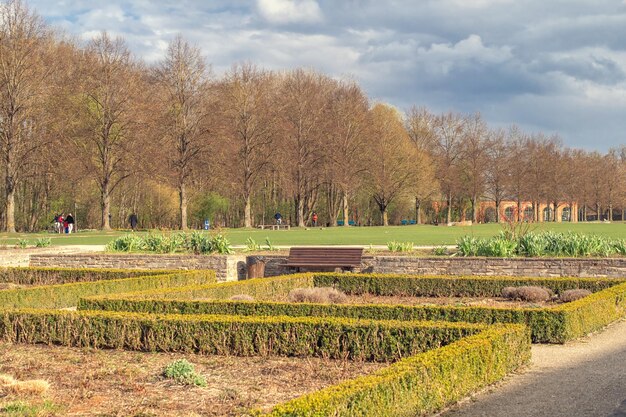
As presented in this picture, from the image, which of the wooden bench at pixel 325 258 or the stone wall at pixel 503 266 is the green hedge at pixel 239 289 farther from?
the stone wall at pixel 503 266

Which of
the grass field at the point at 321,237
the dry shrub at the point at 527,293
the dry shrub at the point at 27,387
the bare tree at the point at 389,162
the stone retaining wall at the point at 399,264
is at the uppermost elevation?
the bare tree at the point at 389,162

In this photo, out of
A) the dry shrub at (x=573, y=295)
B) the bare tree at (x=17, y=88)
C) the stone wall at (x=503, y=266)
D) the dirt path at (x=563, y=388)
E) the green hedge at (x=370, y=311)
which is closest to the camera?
the dirt path at (x=563, y=388)

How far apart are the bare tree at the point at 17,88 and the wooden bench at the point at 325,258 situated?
2940 cm

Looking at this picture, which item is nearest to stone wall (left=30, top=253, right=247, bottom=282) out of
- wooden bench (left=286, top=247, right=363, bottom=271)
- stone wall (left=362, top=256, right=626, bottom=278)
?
wooden bench (left=286, top=247, right=363, bottom=271)

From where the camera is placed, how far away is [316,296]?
15617mm

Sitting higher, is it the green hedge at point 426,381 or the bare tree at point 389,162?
the bare tree at point 389,162

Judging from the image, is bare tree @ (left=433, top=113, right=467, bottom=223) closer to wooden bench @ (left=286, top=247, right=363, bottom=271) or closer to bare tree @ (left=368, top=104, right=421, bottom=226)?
bare tree @ (left=368, top=104, right=421, bottom=226)

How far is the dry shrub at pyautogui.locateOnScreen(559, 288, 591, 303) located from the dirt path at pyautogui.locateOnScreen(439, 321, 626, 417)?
3.95m

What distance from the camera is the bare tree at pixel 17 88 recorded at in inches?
1811

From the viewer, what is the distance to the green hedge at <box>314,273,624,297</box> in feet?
55.3

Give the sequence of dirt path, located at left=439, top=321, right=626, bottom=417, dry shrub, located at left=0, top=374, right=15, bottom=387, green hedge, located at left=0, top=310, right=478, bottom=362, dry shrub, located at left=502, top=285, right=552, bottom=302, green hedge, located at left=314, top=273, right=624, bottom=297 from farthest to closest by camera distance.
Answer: green hedge, located at left=314, top=273, right=624, bottom=297 < dry shrub, located at left=502, top=285, right=552, bottom=302 < green hedge, located at left=0, top=310, right=478, bottom=362 < dry shrub, located at left=0, top=374, right=15, bottom=387 < dirt path, located at left=439, top=321, right=626, bottom=417

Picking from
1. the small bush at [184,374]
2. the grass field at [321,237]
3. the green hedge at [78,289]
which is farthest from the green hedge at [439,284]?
the grass field at [321,237]

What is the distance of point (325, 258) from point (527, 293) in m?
6.72

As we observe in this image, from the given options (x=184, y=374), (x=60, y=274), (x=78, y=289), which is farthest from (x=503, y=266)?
(x=184, y=374)
